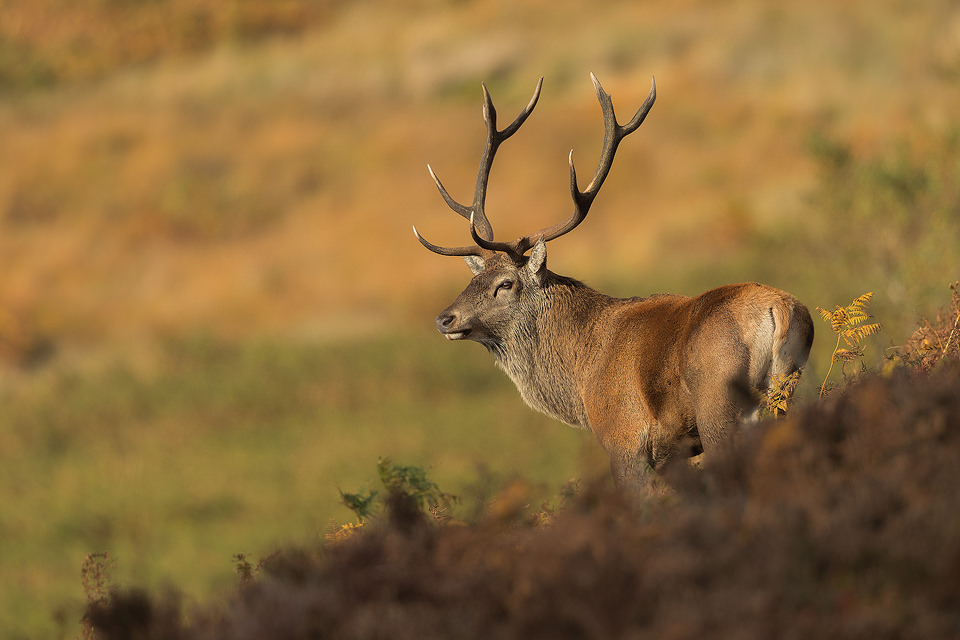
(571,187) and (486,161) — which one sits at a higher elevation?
(486,161)

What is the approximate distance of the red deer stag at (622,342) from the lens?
6.51 meters

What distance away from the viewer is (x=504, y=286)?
8.40 meters

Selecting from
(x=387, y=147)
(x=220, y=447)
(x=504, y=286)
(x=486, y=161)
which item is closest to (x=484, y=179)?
(x=486, y=161)

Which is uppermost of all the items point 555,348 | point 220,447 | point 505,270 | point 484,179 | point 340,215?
point 340,215

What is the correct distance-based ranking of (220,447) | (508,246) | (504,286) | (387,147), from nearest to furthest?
1. (508,246)
2. (504,286)
3. (220,447)
4. (387,147)

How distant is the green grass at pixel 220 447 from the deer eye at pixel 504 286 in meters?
13.1

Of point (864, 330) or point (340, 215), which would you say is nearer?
point (864, 330)

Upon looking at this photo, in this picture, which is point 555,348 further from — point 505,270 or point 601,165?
point 601,165

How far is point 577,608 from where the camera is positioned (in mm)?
3686

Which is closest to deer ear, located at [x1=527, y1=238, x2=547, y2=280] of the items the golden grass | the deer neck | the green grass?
the deer neck

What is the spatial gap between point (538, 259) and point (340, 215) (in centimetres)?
3373

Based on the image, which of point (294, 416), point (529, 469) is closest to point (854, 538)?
point (529, 469)

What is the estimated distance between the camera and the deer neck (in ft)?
26.9

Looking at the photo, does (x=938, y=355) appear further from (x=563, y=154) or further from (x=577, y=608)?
(x=563, y=154)
